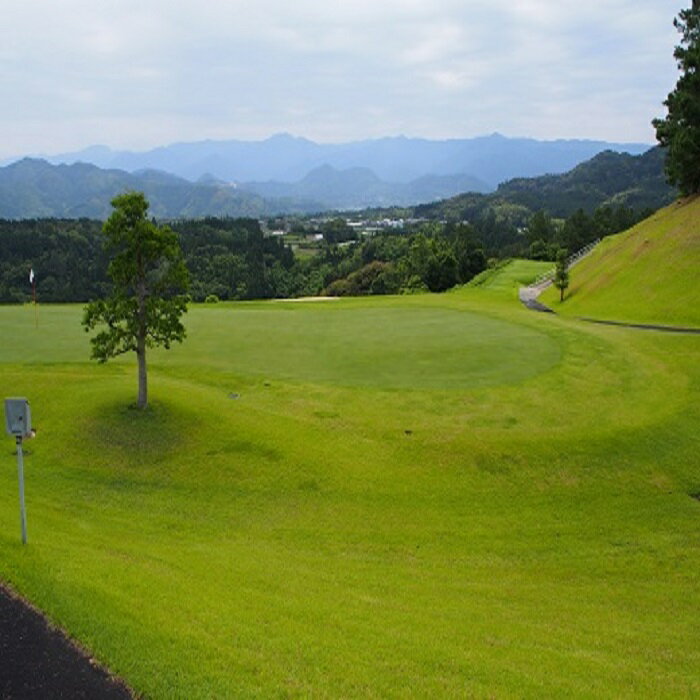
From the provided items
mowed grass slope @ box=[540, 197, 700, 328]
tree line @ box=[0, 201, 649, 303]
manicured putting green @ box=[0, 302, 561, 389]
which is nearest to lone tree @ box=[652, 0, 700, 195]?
mowed grass slope @ box=[540, 197, 700, 328]

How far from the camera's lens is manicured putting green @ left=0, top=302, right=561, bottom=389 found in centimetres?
2780

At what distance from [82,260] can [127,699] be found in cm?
15324

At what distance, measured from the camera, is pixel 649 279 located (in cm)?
4853

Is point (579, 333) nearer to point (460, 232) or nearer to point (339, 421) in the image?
point (339, 421)

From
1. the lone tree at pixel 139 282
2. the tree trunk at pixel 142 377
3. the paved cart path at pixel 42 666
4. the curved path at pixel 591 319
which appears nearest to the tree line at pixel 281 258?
the curved path at pixel 591 319

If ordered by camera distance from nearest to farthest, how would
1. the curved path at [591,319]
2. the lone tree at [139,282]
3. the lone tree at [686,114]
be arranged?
the lone tree at [139,282] → the curved path at [591,319] → the lone tree at [686,114]

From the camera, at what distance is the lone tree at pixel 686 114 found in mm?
56000

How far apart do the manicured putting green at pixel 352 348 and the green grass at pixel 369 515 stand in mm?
228

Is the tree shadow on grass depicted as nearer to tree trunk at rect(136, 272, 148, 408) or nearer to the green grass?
the green grass

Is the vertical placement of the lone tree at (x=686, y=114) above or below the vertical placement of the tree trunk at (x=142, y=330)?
above

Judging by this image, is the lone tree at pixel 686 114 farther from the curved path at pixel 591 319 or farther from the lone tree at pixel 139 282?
the lone tree at pixel 139 282

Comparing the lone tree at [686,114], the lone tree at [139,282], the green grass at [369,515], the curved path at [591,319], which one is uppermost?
the lone tree at [686,114]

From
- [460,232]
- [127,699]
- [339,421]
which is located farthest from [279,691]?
[460,232]

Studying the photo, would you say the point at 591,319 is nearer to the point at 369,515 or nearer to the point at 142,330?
the point at 369,515
